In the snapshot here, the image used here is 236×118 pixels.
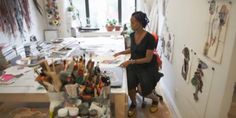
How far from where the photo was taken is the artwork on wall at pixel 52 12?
12.6 feet

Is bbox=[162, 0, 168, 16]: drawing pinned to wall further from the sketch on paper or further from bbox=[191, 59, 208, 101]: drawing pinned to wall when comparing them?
bbox=[191, 59, 208, 101]: drawing pinned to wall

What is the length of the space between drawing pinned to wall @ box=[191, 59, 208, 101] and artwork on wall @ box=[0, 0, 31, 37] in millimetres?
2051

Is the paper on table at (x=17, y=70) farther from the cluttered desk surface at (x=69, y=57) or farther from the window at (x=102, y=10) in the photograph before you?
the window at (x=102, y=10)

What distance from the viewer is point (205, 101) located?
1771 mm

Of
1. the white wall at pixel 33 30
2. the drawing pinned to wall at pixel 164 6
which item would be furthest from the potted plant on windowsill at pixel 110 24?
the drawing pinned to wall at pixel 164 6

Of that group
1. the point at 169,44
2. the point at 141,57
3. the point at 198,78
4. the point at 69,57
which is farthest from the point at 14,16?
the point at 198,78

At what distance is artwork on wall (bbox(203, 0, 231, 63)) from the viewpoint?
4.74 ft

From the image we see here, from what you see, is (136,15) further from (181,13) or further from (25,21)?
(25,21)

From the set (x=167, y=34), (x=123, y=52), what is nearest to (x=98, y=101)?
(x=123, y=52)

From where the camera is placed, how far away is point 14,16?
8.49ft

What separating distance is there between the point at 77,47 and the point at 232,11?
5.83 ft

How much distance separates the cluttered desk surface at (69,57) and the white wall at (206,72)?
65 centimetres

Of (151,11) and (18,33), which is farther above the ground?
(151,11)

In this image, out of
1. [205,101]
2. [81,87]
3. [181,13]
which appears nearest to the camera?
[81,87]
